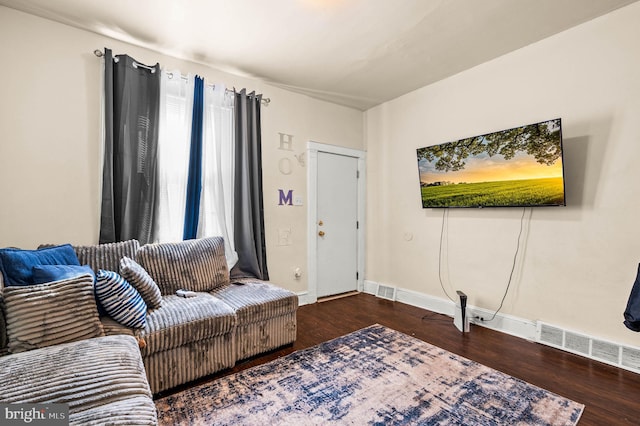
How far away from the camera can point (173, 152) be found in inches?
116

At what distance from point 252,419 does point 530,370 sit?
6.81 feet

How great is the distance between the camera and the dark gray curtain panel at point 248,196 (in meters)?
3.28

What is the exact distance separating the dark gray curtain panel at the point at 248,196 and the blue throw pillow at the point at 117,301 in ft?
4.33

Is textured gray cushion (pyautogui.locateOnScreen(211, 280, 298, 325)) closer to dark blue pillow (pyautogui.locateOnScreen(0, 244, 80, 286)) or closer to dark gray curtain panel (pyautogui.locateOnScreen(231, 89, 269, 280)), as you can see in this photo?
dark gray curtain panel (pyautogui.locateOnScreen(231, 89, 269, 280))

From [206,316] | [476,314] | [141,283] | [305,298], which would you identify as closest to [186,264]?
[141,283]

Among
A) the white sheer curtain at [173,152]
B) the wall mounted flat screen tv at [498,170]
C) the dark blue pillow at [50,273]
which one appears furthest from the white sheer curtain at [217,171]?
the wall mounted flat screen tv at [498,170]

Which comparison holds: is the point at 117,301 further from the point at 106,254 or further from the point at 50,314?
the point at 106,254

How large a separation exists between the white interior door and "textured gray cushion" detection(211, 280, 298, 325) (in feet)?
4.57

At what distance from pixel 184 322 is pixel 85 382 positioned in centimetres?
83

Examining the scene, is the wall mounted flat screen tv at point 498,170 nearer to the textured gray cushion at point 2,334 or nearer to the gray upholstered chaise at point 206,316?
the gray upholstered chaise at point 206,316

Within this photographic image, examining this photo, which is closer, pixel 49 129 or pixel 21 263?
pixel 21 263

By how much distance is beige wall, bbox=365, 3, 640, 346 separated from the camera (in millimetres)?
2359

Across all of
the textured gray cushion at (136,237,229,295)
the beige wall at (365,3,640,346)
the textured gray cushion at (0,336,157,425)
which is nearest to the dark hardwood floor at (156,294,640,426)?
the beige wall at (365,3,640,346)

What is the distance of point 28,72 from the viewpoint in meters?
2.35
